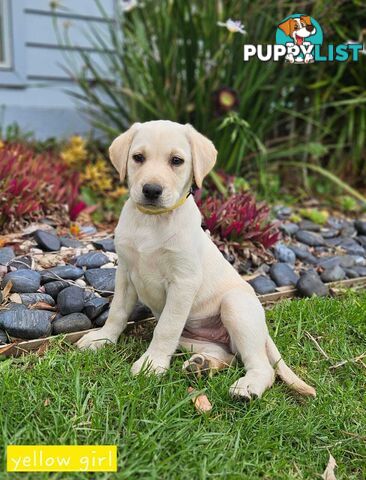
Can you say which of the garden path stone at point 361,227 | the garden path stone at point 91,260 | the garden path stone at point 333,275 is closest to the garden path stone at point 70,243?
the garden path stone at point 91,260

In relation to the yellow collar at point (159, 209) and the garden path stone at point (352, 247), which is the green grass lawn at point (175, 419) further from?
the garden path stone at point (352, 247)

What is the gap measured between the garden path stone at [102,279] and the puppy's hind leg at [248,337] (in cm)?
79

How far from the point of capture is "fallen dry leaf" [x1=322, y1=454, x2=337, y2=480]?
1.84m

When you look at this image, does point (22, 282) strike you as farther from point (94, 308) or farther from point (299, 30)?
point (299, 30)

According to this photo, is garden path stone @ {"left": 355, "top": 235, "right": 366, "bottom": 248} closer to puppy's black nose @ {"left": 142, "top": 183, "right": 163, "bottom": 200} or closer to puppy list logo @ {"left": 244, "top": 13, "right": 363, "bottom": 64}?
puppy list logo @ {"left": 244, "top": 13, "right": 363, "bottom": 64}

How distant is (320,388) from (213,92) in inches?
132

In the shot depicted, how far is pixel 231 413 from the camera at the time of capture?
6.88ft

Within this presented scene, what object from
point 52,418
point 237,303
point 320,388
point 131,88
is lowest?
point 320,388

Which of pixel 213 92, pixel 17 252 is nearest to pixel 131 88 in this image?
pixel 213 92

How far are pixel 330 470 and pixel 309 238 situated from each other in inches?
100

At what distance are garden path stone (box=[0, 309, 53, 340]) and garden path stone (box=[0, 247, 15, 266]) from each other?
1.77 ft

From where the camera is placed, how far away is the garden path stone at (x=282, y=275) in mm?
3459

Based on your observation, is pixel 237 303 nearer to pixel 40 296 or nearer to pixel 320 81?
pixel 40 296

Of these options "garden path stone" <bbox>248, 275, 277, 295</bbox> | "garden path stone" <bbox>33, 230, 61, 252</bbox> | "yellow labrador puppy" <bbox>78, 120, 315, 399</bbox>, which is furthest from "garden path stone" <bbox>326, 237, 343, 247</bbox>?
"garden path stone" <bbox>33, 230, 61, 252</bbox>
